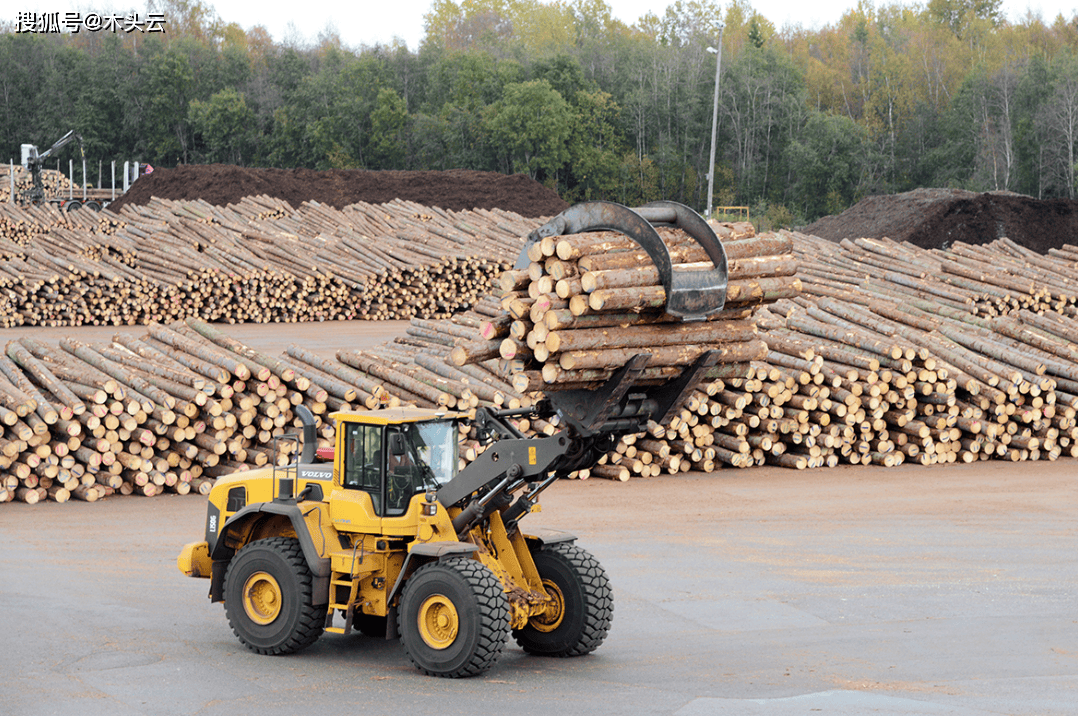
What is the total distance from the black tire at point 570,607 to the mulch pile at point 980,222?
123 ft

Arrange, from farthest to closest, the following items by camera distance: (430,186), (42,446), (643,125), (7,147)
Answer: (7,147) < (643,125) < (430,186) < (42,446)

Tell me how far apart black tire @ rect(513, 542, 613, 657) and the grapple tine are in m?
1.97

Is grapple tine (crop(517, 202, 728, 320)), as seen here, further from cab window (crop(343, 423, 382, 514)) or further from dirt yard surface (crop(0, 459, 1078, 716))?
dirt yard surface (crop(0, 459, 1078, 716))

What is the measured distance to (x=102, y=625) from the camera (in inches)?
375

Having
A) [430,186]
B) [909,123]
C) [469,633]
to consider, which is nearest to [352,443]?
[469,633]

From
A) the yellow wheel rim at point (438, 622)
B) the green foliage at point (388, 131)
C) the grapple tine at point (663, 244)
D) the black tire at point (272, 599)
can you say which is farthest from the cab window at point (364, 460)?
the green foliage at point (388, 131)

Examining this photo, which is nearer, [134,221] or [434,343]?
Result: [434,343]

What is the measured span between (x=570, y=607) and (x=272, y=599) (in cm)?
219

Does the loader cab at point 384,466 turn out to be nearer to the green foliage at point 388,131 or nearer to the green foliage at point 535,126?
the green foliage at point 535,126

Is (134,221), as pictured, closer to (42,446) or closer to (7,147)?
→ (42,446)

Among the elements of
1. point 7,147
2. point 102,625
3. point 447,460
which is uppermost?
Answer: point 7,147

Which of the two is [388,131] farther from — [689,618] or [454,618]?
[454,618]

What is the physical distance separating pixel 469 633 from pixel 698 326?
9.12 feet

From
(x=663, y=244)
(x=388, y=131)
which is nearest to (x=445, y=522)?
(x=663, y=244)
